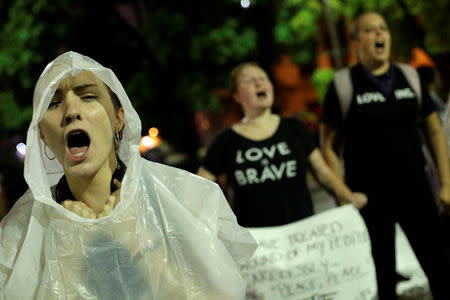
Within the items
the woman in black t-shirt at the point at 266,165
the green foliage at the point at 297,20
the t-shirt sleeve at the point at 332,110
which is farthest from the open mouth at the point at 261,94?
the green foliage at the point at 297,20


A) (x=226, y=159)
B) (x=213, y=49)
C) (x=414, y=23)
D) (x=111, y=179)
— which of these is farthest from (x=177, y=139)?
(x=111, y=179)

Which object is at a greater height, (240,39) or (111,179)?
(240,39)

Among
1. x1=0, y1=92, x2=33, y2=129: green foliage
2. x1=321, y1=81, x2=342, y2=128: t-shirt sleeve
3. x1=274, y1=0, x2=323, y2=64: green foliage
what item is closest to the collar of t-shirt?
x1=321, y1=81, x2=342, y2=128: t-shirt sleeve

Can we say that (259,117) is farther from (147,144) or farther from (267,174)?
(147,144)

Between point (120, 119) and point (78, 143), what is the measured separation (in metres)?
0.25

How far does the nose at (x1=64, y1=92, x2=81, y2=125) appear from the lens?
6.70 feet

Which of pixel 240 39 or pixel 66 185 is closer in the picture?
pixel 66 185

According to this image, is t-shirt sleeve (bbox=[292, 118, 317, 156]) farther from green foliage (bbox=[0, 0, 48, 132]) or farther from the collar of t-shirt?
green foliage (bbox=[0, 0, 48, 132])

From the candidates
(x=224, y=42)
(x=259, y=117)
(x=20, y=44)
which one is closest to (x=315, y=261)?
(x=259, y=117)

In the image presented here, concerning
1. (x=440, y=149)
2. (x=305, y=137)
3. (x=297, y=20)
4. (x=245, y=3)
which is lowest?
(x=440, y=149)

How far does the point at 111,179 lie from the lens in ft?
7.27

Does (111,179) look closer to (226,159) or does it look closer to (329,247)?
(226,159)

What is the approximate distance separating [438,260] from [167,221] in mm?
2085

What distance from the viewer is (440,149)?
379cm
